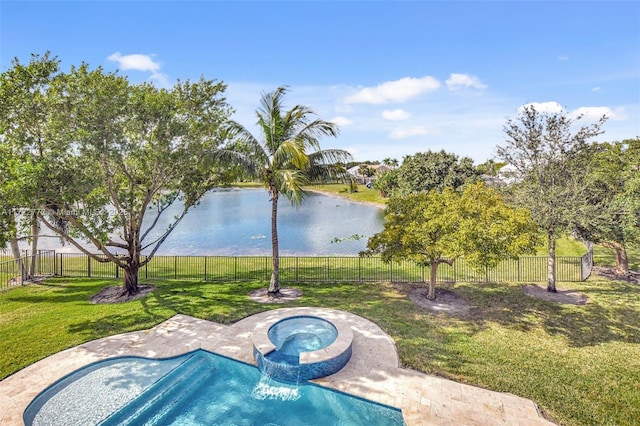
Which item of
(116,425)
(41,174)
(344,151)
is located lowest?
(116,425)

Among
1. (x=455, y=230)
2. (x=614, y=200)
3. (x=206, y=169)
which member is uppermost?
(x=206, y=169)

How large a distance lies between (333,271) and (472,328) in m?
7.31

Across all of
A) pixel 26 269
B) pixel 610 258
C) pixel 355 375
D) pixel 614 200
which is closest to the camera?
pixel 355 375

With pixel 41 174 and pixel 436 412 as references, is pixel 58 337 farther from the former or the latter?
pixel 436 412

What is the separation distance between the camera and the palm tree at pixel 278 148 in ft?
37.7

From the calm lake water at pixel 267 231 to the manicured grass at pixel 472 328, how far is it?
19.6 ft

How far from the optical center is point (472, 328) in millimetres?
9789

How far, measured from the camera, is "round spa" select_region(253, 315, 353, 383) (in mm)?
7352

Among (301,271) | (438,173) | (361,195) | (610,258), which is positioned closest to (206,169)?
(301,271)

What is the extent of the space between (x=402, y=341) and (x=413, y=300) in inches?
131

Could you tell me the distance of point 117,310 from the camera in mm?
11086

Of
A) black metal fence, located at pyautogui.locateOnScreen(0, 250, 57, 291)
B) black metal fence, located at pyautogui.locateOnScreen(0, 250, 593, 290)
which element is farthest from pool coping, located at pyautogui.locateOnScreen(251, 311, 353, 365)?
black metal fence, located at pyautogui.locateOnScreen(0, 250, 57, 291)

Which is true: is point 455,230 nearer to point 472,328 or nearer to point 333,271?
point 472,328

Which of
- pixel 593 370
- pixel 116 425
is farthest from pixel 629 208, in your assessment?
pixel 116 425
